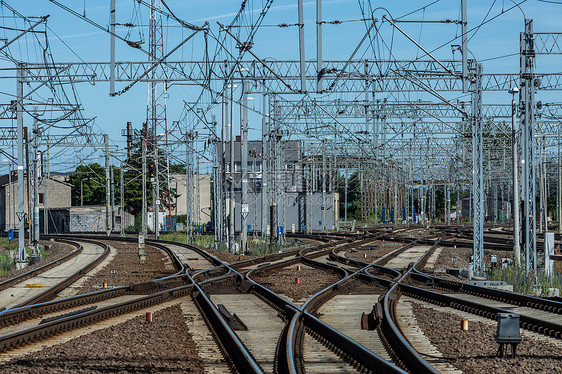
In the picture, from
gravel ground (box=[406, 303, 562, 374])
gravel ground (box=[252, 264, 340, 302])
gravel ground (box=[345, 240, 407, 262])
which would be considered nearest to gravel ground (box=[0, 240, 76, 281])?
gravel ground (box=[252, 264, 340, 302])

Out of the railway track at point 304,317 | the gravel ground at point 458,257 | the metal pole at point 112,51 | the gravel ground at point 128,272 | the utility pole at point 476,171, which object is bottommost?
the gravel ground at point 458,257

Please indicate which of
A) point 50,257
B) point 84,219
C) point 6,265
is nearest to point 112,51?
point 6,265

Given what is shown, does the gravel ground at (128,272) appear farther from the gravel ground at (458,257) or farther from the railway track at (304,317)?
the gravel ground at (458,257)

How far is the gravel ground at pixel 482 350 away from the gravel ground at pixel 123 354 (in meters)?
3.25

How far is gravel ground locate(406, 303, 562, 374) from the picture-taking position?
961cm

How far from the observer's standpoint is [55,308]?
16.1 metres

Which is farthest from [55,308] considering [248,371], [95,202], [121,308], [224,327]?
[95,202]

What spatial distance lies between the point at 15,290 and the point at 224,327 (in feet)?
35.0

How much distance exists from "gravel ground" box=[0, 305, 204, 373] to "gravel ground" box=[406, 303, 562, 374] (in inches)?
128

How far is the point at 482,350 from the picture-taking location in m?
10.9

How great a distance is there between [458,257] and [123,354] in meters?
25.4

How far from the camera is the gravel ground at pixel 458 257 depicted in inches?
1177

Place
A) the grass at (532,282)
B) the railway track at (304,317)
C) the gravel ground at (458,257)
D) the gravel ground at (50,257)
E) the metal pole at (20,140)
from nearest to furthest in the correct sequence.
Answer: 1. the railway track at (304,317)
2. the grass at (532,282)
3. the gravel ground at (50,257)
4. the gravel ground at (458,257)
5. the metal pole at (20,140)

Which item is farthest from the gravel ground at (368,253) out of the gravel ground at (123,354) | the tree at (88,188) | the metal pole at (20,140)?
the tree at (88,188)
